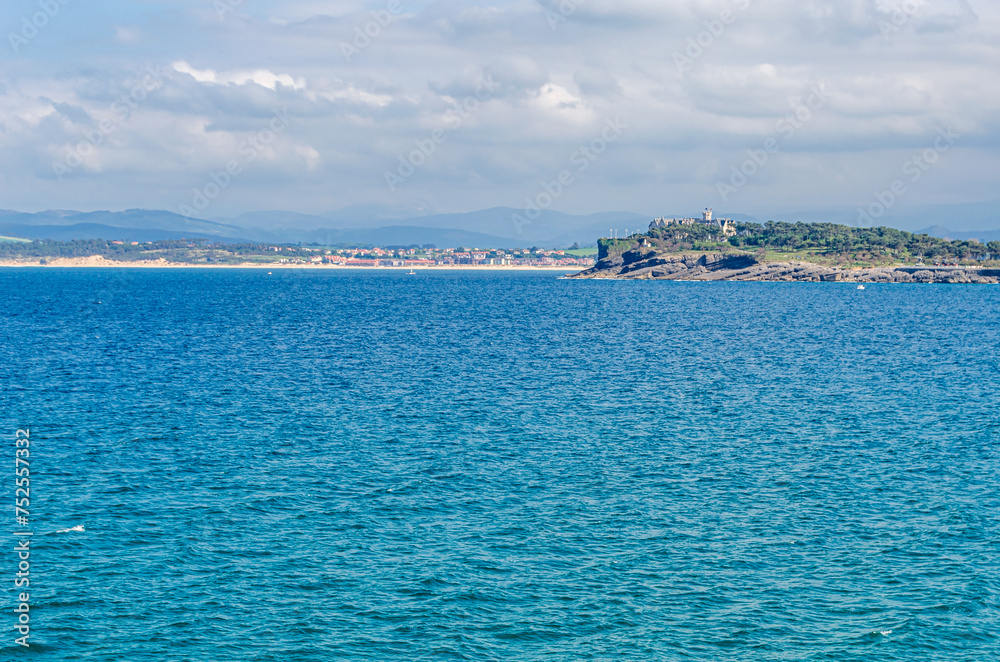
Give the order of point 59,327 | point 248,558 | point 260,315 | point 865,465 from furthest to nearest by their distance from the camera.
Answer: point 260,315, point 59,327, point 865,465, point 248,558

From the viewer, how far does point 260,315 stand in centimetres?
14712

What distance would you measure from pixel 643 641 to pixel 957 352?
85192mm

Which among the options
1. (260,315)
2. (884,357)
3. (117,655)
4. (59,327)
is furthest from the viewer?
(260,315)

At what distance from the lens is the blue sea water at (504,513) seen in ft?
85.8

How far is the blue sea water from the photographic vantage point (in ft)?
85.8

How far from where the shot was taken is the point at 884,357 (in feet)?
299

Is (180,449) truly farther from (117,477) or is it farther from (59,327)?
(59,327)

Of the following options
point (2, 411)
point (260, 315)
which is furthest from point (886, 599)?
point (260, 315)

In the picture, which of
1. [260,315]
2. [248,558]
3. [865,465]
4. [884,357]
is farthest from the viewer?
[260,315]

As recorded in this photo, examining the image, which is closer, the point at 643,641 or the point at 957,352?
the point at 643,641

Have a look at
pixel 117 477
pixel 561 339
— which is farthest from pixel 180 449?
pixel 561 339

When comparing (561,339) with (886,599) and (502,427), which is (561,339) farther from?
(886,599)

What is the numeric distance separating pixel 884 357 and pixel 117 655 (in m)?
85.3

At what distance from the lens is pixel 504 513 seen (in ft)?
119
